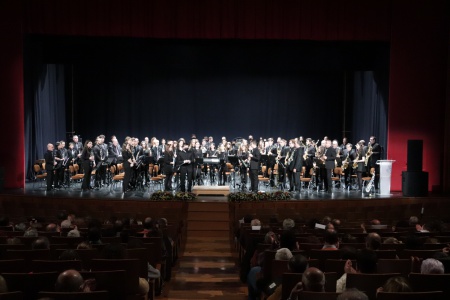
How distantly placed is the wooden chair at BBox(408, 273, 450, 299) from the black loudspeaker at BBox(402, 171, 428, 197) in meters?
11.2

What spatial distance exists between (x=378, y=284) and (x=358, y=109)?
19087 mm

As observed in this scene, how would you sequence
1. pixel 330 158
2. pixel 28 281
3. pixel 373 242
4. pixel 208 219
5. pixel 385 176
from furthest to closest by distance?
pixel 330 158
pixel 385 176
pixel 208 219
pixel 373 242
pixel 28 281

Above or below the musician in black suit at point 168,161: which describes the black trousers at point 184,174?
below

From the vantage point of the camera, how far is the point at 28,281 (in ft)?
16.7

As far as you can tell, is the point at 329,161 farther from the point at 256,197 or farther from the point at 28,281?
the point at 28,281

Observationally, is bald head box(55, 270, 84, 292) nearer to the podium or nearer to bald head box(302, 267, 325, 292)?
bald head box(302, 267, 325, 292)

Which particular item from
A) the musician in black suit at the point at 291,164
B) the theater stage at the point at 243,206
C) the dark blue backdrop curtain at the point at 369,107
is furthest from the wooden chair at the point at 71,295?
the dark blue backdrop curtain at the point at 369,107

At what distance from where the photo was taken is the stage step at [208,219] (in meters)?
13.3

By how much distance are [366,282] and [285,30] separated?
12913mm

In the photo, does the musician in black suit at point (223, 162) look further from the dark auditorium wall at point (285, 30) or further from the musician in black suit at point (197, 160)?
the dark auditorium wall at point (285, 30)

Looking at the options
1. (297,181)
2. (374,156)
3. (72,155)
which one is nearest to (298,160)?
(297,181)

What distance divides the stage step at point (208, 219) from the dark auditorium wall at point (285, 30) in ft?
18.0

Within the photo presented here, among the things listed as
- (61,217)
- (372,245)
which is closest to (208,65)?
(61,217)

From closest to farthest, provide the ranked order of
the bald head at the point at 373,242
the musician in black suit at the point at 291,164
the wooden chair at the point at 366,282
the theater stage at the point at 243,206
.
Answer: the wooden chair at the point at 366,282 → the bald head at the point at 373,242 → the theater stage at the point at 243,206 → the musician in black suit at the point at 291,164
